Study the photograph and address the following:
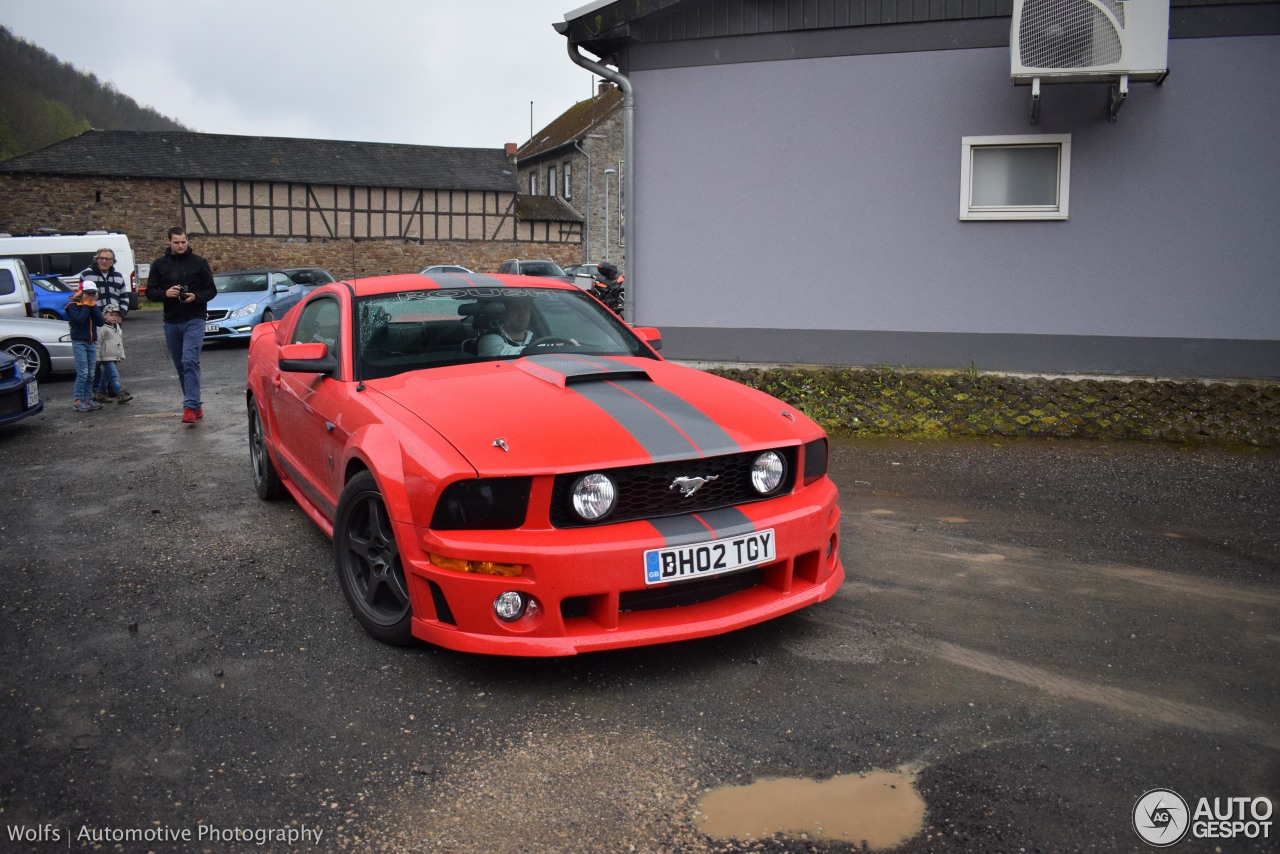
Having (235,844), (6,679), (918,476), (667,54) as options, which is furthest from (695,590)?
(667,54)

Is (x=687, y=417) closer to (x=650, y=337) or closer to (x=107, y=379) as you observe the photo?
(x=650, y=337)

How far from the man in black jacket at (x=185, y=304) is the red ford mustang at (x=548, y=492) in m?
5.36

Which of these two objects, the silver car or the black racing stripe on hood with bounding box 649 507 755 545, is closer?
the black racing stripe on hood with bounding box 649 507 755 545

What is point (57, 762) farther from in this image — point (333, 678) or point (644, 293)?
point (644, 293)

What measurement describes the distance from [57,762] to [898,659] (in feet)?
9.17

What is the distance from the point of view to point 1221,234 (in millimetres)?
9258

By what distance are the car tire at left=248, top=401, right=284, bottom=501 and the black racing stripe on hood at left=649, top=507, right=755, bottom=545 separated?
→ 342 centimetres

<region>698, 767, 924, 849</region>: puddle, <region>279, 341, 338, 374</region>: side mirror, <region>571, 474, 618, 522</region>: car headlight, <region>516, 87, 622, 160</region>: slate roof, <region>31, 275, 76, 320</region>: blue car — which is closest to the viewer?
<region>698, 767, 924, 849</region>: puddle

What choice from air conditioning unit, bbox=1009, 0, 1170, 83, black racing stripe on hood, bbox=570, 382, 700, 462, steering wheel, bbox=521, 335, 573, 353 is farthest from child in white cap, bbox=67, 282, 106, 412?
air conditioning unit, bbox=1009, 0, 1170, 83

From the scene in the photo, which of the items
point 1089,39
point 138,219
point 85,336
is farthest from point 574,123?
point 1089,39

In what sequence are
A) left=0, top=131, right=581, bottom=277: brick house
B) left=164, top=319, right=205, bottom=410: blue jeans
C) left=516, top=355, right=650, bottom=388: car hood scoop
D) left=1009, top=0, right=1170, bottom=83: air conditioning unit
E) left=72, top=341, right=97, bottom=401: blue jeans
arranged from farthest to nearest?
left=0, top=131, right=581, bottom=277: brick house < left=72, top=341, right=97, bottom=401: blue jeans < left=164, top=319, right=205, bottom=410: blue jeans < left=1009, top=0, right=1170, bottom=83: air conditioning unit < left=516, top=355, right=650, bottom=388: car hood scoop

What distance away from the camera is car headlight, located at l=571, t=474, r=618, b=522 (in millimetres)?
3428

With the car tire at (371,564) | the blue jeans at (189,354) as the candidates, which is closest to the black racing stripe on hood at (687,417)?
the car tire at (371,564)

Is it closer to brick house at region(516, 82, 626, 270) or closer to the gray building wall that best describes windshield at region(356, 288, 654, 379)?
the gray building wall
